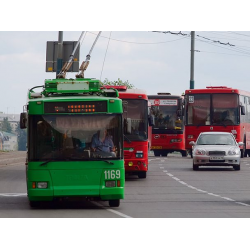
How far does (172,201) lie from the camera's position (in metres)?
19.9

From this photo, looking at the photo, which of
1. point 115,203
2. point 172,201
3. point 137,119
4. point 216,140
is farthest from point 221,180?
point 115,203

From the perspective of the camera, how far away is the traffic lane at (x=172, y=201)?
16.6 m

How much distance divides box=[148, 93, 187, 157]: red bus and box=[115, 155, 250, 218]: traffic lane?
19.6 metres

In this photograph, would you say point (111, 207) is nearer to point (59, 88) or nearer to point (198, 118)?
point (59, 88)

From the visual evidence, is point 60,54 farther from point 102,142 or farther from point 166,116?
point 102,142

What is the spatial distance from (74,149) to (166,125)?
31484 millimetres

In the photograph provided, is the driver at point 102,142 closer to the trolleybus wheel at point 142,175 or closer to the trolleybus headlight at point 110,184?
the trolleybus headlight at point 110,184

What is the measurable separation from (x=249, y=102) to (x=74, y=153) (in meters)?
29.9

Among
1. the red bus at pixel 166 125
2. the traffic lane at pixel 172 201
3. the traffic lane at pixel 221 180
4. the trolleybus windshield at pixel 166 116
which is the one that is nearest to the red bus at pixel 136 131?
the traffic lane at pixel 172 201

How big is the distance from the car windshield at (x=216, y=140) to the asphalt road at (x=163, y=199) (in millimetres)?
2297

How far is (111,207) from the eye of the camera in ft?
59.6

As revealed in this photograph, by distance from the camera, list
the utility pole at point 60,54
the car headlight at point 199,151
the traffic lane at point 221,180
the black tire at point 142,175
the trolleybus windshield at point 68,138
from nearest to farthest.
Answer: the trolleybus windshield at point 68,138 < the traffic lane at point 221,180 < the black tire at point 142,175 < the utility pole at point 60,54 < the car headlight at point 199,151

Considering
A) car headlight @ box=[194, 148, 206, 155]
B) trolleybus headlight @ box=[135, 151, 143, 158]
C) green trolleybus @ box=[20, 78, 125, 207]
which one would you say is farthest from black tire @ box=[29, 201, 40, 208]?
car headlight @ box=[194, 148, 206, 155]
